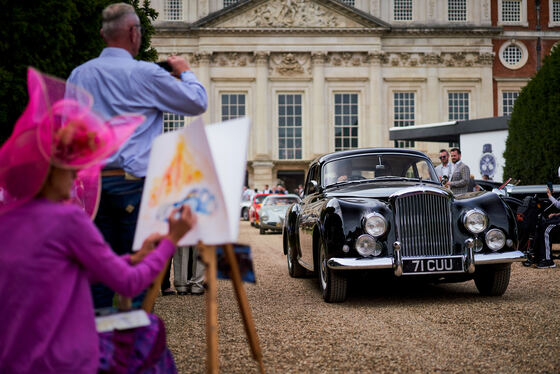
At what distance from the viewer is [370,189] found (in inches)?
285

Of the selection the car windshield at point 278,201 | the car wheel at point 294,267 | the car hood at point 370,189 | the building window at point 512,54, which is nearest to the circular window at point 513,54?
the building window at point 512,54

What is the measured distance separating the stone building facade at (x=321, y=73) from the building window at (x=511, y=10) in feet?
7.54

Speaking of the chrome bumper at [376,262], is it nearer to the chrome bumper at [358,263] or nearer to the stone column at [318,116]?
the chrome bumper at [358,263]

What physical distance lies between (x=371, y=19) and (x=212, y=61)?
36.4 feet

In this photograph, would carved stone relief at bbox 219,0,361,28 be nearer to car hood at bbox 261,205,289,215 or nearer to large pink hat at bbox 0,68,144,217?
car hood at bbox 261,205,289,215

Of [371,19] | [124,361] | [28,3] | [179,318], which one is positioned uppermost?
[371,19]

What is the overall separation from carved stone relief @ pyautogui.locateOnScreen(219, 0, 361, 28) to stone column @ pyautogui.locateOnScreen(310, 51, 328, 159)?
7.96 ft

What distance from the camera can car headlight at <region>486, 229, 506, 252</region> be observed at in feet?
21.6

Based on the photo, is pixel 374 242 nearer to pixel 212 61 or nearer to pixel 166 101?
pixel 166 101

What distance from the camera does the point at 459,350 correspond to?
173 inches

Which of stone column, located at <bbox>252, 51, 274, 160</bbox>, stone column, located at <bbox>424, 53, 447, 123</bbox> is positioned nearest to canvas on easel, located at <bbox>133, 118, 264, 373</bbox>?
stone column, located at <bbox>252, 51, 274, 160</bbox>

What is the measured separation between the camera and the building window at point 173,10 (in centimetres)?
4338

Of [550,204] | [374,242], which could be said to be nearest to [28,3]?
[374,242]

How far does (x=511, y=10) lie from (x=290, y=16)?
53.5ft
